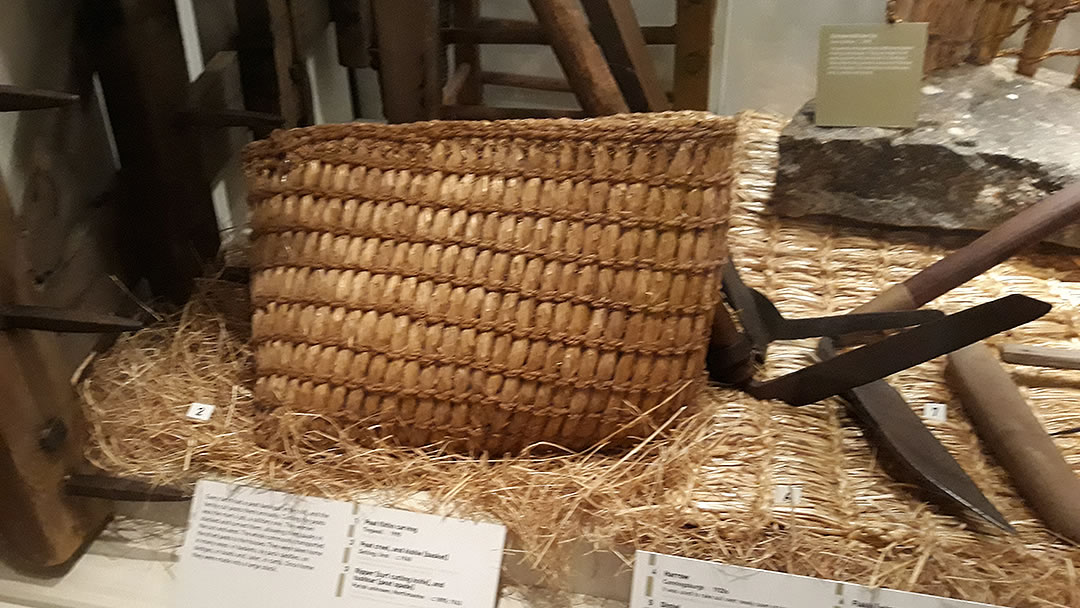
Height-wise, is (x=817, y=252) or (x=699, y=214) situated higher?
(x=699, y=214)

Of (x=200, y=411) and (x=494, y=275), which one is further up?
(x=494, y=275)

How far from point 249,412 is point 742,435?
531mm

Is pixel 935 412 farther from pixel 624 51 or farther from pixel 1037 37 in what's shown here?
pixel 1037 37

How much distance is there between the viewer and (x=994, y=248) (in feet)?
3.38

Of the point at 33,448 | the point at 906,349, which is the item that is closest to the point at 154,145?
the point at 33,448

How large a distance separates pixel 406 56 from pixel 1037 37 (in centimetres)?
97

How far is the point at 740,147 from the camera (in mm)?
1493

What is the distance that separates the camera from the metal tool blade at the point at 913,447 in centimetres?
84

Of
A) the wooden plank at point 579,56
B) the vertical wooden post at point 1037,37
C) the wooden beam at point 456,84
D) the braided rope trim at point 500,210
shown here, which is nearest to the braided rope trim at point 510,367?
the braided rope trim at point 500,210

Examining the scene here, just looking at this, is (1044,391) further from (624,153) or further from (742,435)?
(624,153)

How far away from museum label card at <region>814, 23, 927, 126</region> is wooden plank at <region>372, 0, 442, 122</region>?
53 centimetres

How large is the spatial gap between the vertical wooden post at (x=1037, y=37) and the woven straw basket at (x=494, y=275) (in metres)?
0.78

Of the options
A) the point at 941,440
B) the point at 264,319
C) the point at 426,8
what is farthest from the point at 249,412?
the point at 941,440

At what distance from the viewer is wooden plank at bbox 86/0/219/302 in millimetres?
1035
